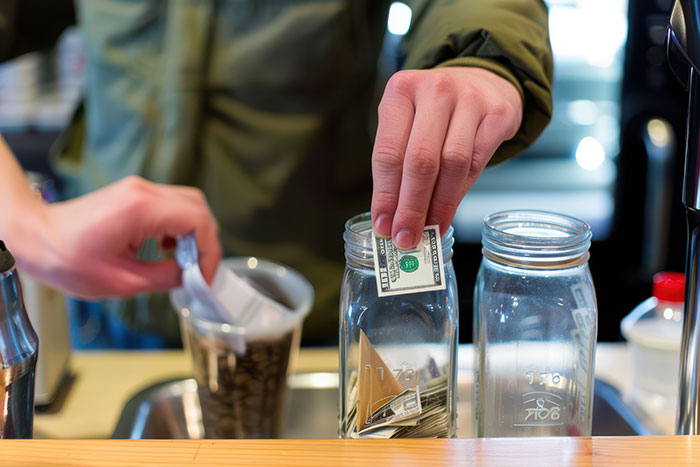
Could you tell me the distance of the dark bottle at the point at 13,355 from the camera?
0.36 meters

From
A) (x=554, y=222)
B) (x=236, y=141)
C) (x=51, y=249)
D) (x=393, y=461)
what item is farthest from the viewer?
(x=236, y=141)

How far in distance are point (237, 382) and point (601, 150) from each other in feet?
4.44

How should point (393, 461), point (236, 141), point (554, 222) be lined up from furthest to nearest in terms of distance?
point (236, 141)
point (554, 222)
point (393, 461)

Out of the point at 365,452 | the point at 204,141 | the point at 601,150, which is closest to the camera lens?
the point at 365,452

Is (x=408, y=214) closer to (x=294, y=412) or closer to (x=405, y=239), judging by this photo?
(x=405, y=239)

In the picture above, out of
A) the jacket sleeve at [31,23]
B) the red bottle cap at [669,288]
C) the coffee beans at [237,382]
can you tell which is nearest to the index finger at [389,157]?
the coffee beans at [237,382]

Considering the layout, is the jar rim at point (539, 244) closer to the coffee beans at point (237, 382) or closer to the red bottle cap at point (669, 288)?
the coffee beans at point (237, 382)

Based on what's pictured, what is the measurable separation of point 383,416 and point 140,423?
1.25 ft

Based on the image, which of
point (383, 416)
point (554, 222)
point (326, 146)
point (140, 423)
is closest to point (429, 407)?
point (383, 416)

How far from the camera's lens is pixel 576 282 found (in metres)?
0.45

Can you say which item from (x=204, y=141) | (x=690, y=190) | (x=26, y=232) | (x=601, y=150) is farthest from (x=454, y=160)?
(x=601, y=150)

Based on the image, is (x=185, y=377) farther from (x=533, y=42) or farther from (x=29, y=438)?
(x=533, y=42)

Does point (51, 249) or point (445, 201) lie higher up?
point (445, 201)

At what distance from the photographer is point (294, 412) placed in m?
0.78
